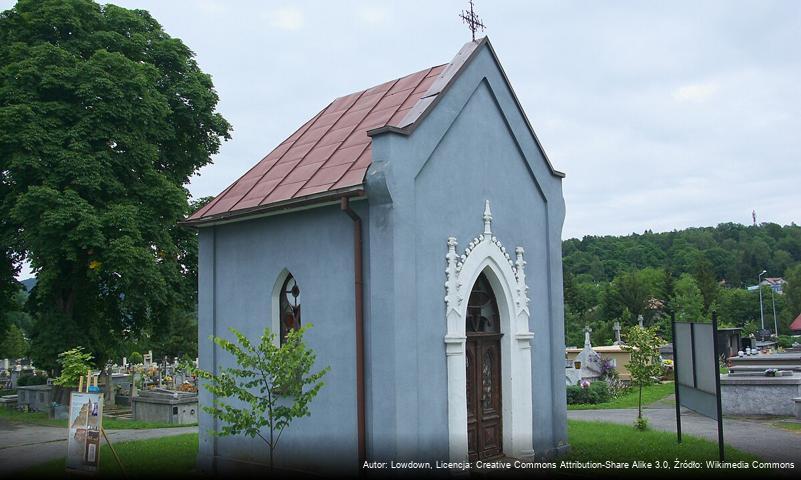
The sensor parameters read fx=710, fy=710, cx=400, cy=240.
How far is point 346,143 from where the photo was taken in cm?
1271

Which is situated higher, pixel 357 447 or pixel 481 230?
pixel 481 230

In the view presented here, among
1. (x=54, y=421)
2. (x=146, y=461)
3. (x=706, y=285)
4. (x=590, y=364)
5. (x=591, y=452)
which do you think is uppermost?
(x=706, y=285)

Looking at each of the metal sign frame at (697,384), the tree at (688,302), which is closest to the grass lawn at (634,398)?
the metal sign frame at (697,384)

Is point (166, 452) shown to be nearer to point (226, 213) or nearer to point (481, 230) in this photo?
point (226, 213)

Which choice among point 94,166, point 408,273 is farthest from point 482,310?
point 94,166

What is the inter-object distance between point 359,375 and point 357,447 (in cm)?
108

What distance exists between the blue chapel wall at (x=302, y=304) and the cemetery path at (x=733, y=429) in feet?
25.1

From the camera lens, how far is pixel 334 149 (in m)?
12.8

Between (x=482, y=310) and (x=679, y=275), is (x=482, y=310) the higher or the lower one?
the lower one

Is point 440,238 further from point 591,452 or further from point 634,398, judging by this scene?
point 634,398

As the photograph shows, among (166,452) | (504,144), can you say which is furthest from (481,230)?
(166,452)

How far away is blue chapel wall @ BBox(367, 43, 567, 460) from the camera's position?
399 inches

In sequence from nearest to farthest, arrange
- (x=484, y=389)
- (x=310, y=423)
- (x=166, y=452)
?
1. (x=310, y=423)
2. (x=484, y=389)
3. (x=166, y=452)

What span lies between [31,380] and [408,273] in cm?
2900
